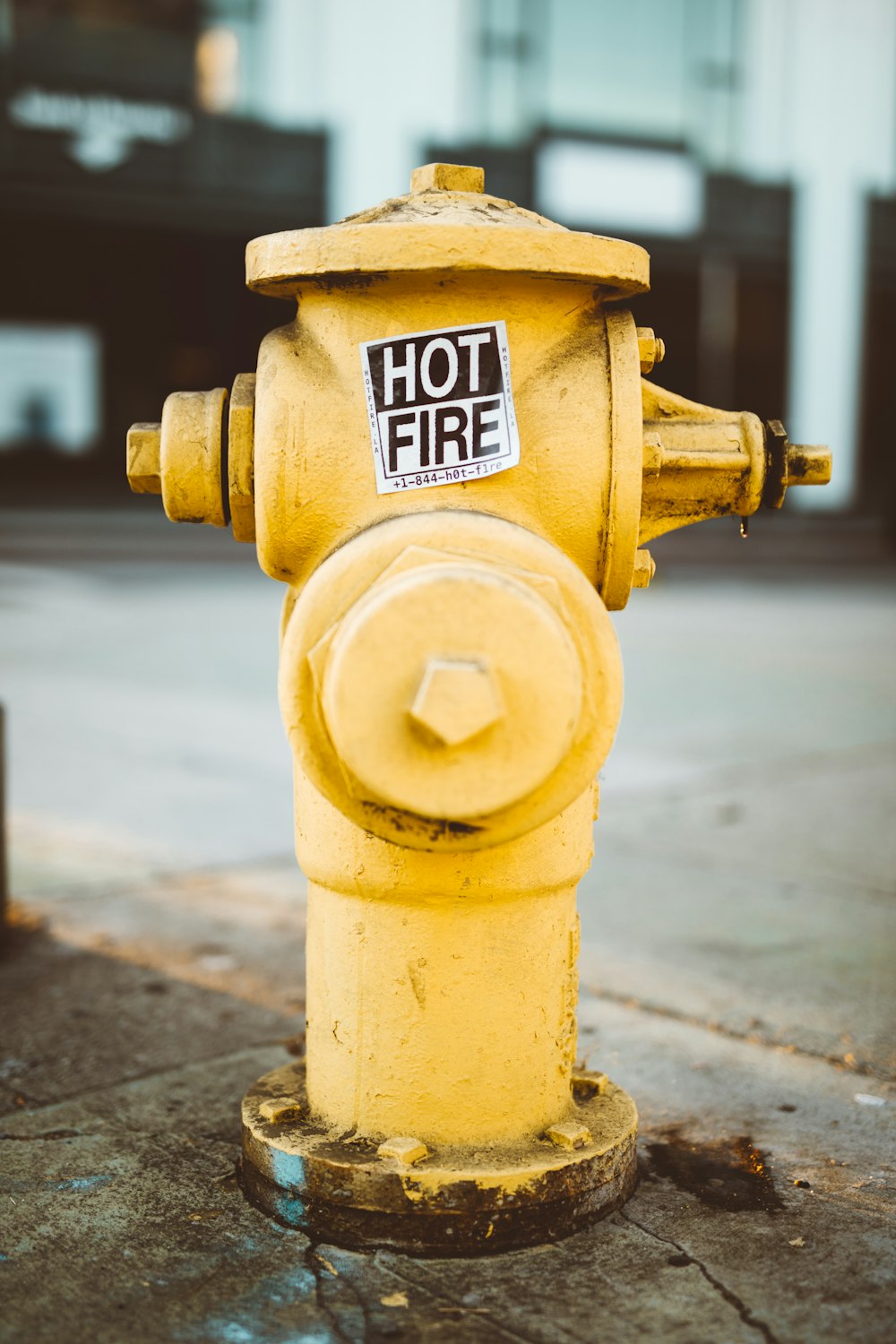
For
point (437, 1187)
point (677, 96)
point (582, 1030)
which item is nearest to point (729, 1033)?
point (582, 1030)

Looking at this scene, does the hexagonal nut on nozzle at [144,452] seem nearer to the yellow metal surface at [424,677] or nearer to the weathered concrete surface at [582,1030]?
the yellow metal surface at [424,677]

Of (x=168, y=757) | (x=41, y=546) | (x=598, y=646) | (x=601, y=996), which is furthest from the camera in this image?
(x=41, y=546)

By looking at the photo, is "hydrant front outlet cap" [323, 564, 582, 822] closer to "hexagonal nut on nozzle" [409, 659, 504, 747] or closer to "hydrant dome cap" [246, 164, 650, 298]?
"hexagonal nut on nozzle" [409, 659, 504, 747]

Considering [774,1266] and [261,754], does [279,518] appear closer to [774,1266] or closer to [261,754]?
[774,1266]

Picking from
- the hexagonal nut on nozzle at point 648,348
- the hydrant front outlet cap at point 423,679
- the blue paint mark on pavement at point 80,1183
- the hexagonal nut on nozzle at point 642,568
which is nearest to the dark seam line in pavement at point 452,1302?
the blue paint mark on pavement at point 80,1183

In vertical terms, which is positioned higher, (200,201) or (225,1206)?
(200,201)

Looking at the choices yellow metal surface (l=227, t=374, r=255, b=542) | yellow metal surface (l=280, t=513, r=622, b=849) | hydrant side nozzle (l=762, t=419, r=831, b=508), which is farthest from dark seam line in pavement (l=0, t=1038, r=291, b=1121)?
hydrant side nozzle (l=762, t=419, r=831, b=508)

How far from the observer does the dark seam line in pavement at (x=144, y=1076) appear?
8.73 ft

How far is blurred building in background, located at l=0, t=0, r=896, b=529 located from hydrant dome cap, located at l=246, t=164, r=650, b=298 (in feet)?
54.9

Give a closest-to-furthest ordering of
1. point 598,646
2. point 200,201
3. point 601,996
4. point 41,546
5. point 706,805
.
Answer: point 598,646 → point 601,996 → point 706,805 → point 41,546 → point 200,201

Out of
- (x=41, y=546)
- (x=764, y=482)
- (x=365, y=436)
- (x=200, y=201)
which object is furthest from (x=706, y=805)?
(x=200, y=201)

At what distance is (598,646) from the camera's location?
1970 millimetres

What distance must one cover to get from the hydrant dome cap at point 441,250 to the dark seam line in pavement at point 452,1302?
1.41m

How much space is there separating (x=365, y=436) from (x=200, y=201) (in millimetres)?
17385
